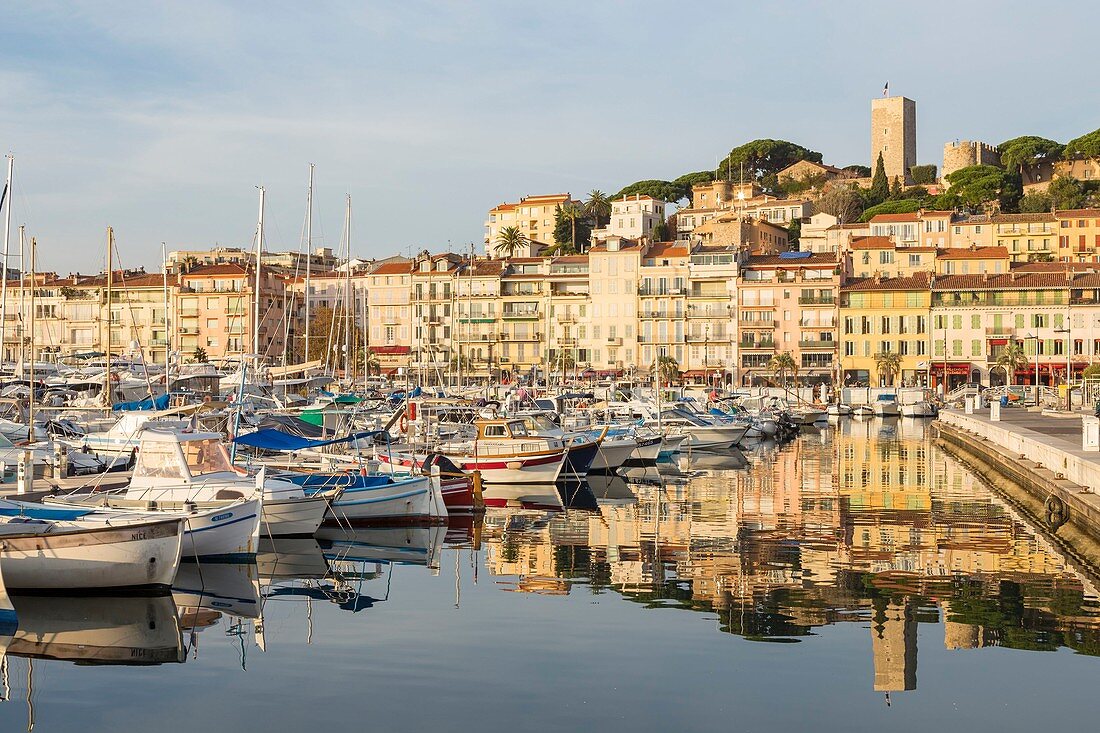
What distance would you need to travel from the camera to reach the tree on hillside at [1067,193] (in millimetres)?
128250

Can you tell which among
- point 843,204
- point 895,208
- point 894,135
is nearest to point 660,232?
point 843,204

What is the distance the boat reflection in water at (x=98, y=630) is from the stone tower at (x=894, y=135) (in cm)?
14609

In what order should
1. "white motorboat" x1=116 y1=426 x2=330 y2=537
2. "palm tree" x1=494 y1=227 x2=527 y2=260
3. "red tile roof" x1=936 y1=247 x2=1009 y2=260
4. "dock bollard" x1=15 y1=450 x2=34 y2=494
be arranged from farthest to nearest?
"palm tree" x1=494 y1=227 x2=527 y2=260 < "red tile roof" x1=936 y1=247 x2=1009 y2=260 < "dock bollard" x1=15 y1=450 x2=34 y2=494 < "white motorboat" x1=116 y1=426 x2=330 y2=537

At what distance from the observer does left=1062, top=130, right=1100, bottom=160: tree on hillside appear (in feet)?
443

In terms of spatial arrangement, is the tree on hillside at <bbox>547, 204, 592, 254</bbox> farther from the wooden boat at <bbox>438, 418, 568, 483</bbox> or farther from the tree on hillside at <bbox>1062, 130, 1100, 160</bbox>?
the wooden boat at <bbox>438, 418, 568, 483</bbox>

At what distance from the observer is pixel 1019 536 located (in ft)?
79.9

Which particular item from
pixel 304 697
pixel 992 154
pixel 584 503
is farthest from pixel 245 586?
pixel 992 154

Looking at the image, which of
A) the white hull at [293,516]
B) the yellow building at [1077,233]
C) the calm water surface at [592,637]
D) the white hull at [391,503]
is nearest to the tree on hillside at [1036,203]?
the yellow building at [1077,233]

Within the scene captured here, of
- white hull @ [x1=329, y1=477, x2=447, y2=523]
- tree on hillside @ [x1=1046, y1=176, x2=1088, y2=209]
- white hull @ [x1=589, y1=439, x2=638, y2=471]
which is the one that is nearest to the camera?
white hull @ [x1=329, y1=477, x2=447, y2=523]

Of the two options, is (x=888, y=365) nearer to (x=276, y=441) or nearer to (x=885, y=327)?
(x=885, y=327)

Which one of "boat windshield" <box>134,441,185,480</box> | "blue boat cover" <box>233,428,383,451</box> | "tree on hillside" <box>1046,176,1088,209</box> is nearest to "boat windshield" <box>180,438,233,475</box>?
"boat windshield" <box>134,441,185,480</box>

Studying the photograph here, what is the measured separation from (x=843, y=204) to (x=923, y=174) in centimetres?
2277

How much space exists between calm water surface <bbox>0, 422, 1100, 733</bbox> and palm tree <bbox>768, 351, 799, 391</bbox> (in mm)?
67944

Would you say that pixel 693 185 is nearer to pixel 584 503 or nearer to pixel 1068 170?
pixel 1068 170
